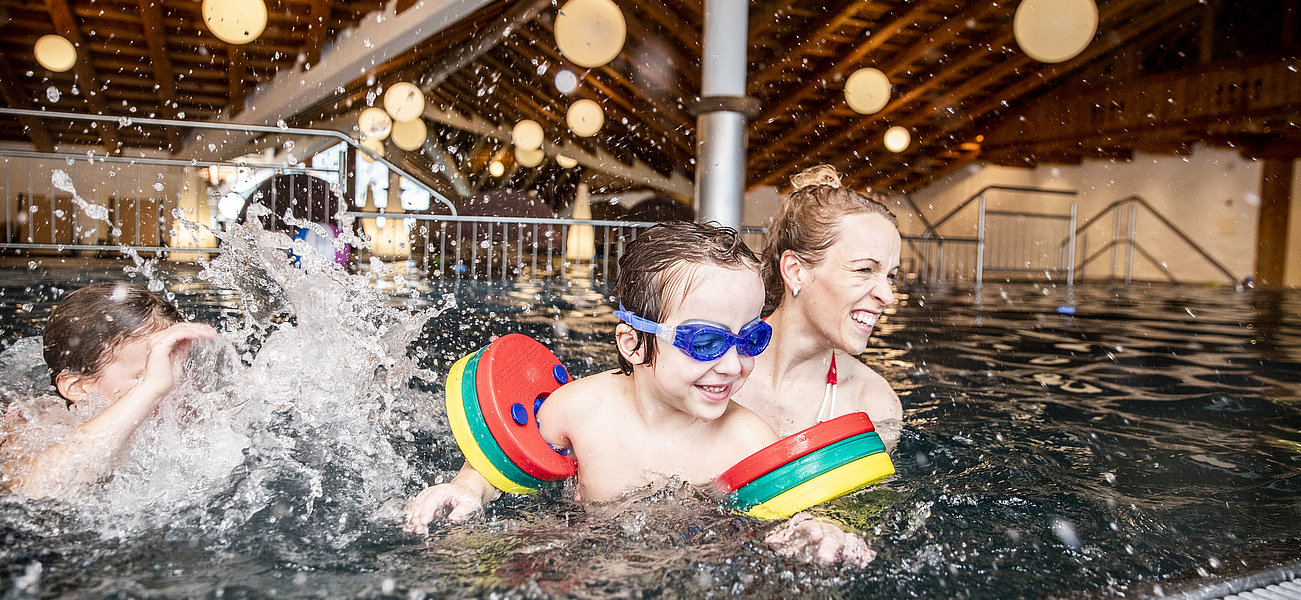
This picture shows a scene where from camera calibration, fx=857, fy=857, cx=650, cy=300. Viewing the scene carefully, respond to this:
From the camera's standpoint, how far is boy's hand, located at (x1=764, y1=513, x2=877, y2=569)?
157 cm

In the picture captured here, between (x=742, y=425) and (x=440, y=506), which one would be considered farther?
(x=742, y=425)

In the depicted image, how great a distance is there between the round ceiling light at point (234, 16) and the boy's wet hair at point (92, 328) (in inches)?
271

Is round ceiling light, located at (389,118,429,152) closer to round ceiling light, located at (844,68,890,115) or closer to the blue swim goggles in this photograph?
round ceiling light, located at (844,68,890,115)

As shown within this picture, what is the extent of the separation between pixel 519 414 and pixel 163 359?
0.84m

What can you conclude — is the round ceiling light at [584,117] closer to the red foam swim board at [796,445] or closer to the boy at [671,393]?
the boy at [671,393]

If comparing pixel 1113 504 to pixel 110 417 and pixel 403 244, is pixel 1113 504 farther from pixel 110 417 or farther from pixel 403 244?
pixel 403 244

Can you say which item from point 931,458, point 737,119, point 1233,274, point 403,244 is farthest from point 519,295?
point 1233,274

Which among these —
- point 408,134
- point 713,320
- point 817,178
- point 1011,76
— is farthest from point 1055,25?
point 408,134

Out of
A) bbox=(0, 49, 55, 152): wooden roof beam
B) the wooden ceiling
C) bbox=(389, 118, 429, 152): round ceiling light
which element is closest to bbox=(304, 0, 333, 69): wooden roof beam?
the wooden ceiling

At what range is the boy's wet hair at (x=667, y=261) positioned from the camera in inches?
71.1

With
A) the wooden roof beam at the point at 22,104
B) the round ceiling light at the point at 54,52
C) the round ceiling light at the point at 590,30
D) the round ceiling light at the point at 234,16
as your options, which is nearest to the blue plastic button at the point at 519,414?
the round ceiling light at the point at 590,30

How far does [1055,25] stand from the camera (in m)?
7.65

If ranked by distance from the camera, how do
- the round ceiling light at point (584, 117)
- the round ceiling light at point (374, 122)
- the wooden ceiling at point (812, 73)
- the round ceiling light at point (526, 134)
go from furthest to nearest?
1. the round ceiling light at point (526, 134)
2. the round ceiling light at point (374, 122)
3. the wooden ceiling at point (812, 73)
4. the round ceiling light at point (584, 117)

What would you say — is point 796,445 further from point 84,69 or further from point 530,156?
point 530,156
